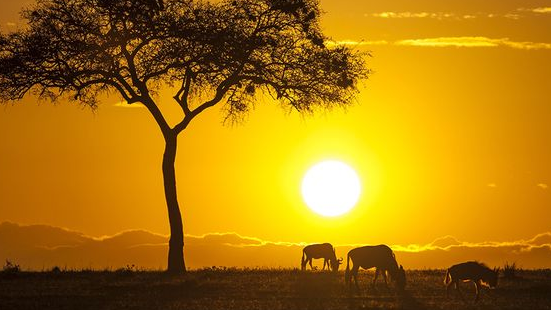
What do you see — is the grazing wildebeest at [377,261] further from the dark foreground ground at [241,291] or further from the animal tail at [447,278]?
the animal tail at [447,278]

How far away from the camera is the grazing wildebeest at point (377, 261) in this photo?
133 feet

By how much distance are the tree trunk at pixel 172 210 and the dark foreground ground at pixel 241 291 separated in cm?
260

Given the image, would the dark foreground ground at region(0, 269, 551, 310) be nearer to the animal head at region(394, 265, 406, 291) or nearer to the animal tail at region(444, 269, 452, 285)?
the animal head at region(394, 265, 406, 291)

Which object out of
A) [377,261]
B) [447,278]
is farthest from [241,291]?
[447,278]

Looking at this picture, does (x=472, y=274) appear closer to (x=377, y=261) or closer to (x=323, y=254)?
(x=377, y=261)

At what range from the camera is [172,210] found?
50.6 meters

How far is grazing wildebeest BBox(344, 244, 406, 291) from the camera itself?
40531mm

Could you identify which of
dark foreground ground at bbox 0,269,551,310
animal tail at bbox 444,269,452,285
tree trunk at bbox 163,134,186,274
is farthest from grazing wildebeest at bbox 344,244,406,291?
tree trunk at bbox 163,134,186,274

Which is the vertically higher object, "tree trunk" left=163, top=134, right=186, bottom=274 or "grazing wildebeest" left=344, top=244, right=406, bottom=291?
"tree trunk" left=163, top=134, right=186, bottom=274

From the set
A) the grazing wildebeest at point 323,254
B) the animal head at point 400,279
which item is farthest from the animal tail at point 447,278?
the grazing wildebeest at point 323,254

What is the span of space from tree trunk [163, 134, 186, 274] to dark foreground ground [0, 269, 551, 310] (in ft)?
8.54

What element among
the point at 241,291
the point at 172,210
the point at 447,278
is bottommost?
the point at 241,291

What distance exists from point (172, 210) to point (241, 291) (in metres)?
11.2

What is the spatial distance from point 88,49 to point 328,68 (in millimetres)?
11828
